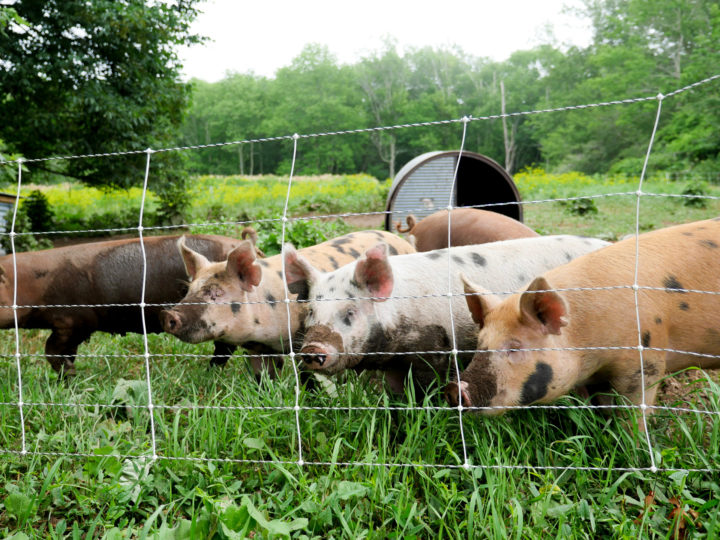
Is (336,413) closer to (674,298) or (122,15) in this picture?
(674,298)

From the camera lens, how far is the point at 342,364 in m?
2.94

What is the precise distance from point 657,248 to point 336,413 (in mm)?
1698

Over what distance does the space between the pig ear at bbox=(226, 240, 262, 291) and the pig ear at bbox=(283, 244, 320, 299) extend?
34 cm

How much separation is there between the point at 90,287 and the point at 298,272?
6.70ft

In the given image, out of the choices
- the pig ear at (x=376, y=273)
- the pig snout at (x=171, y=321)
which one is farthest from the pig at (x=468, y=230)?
the pig snout at (x=171, y=321)

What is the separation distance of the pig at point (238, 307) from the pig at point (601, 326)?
1.18 meters

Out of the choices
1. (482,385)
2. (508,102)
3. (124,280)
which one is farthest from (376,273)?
(508,102)

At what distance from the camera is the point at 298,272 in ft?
10.7

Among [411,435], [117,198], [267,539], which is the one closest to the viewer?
[267,539]

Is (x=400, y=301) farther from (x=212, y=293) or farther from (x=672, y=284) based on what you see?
(x=672, y=284)

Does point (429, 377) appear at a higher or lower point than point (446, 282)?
lower

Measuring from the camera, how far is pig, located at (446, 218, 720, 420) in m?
2.51

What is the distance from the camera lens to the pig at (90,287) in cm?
433

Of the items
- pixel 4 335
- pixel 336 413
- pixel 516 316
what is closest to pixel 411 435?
pixel 336 413
